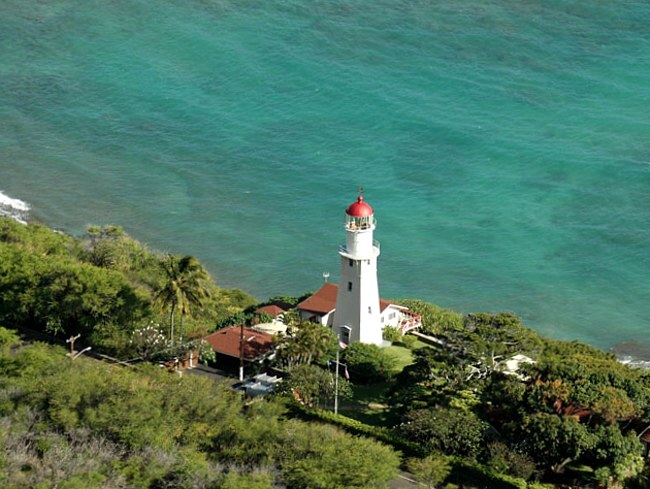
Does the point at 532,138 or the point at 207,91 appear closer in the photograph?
the point at 532,138

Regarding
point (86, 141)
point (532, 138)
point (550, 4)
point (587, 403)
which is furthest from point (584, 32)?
point (587, 403)

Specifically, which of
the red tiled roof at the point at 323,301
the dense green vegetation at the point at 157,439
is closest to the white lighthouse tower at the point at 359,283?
the red tiled roof at the point at 323,301

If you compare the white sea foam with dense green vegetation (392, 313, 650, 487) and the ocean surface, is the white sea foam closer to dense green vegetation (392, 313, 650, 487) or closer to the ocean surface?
the ocean surface

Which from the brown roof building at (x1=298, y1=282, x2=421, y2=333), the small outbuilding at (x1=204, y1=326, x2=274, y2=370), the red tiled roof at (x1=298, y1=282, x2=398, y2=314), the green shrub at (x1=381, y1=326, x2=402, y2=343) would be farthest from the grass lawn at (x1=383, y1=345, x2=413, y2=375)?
the small outbuilding at (x1=204, y1=326, x2=274, y2=370)

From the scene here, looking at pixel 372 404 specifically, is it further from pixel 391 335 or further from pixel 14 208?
pixel 14 208

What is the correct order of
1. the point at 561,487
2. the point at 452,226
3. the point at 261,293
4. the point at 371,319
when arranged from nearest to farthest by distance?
the point at 561,487, the point at 371,319, the point at 261,293, the point at 452,226

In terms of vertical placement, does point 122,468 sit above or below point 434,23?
below

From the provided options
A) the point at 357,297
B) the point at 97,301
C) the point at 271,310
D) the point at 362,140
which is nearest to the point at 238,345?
the point at 271,310

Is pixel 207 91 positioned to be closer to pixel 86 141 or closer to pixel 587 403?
pixel 86 141
